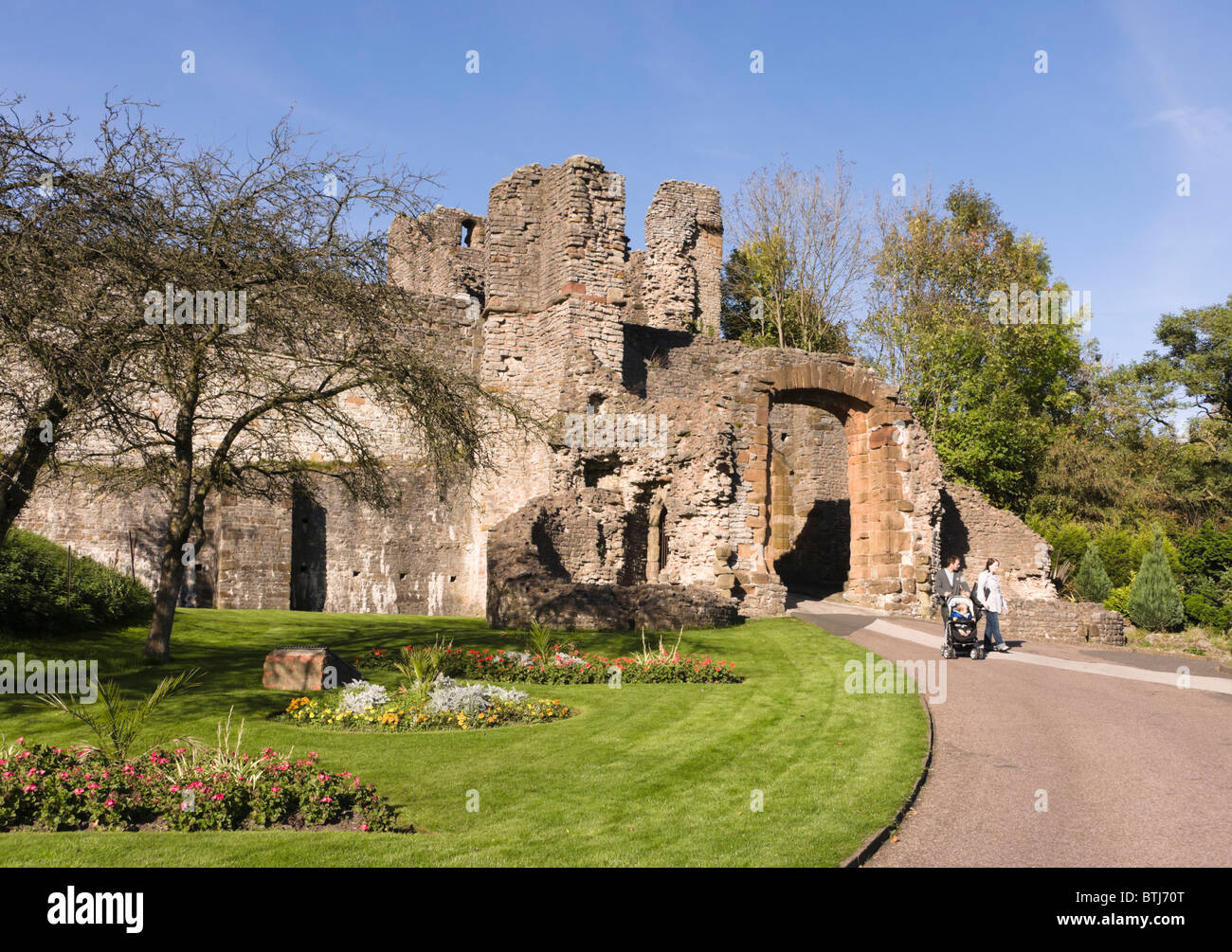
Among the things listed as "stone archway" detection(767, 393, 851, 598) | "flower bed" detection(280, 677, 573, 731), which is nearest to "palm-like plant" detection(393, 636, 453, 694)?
"flower bed" detection(280, 677, 573, 731)

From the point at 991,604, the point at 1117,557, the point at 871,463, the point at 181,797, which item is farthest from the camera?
the point at 1117,557

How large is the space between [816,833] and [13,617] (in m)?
12.5

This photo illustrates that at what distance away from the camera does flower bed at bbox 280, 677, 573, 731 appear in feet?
34.7

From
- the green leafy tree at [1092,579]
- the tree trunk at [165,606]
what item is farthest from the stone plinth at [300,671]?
the green leafy tree at [1092,579]

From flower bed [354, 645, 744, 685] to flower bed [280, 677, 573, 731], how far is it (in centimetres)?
208

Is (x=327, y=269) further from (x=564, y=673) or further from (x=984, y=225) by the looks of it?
(x=984, y=225)

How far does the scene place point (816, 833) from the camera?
23.0 feet

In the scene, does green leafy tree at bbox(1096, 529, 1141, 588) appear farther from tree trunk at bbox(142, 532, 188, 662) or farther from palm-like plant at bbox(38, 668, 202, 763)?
palm-like plant at bbox(38, 668, 202, 763)

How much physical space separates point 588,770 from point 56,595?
34.2 feet

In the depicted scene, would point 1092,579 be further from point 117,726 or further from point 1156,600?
point 117,726

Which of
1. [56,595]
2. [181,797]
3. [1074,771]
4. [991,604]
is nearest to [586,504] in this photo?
[991,604]

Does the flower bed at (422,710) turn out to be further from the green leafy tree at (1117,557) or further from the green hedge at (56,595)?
the green leafy tree at (1117,557)

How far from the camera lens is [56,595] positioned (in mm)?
14945
